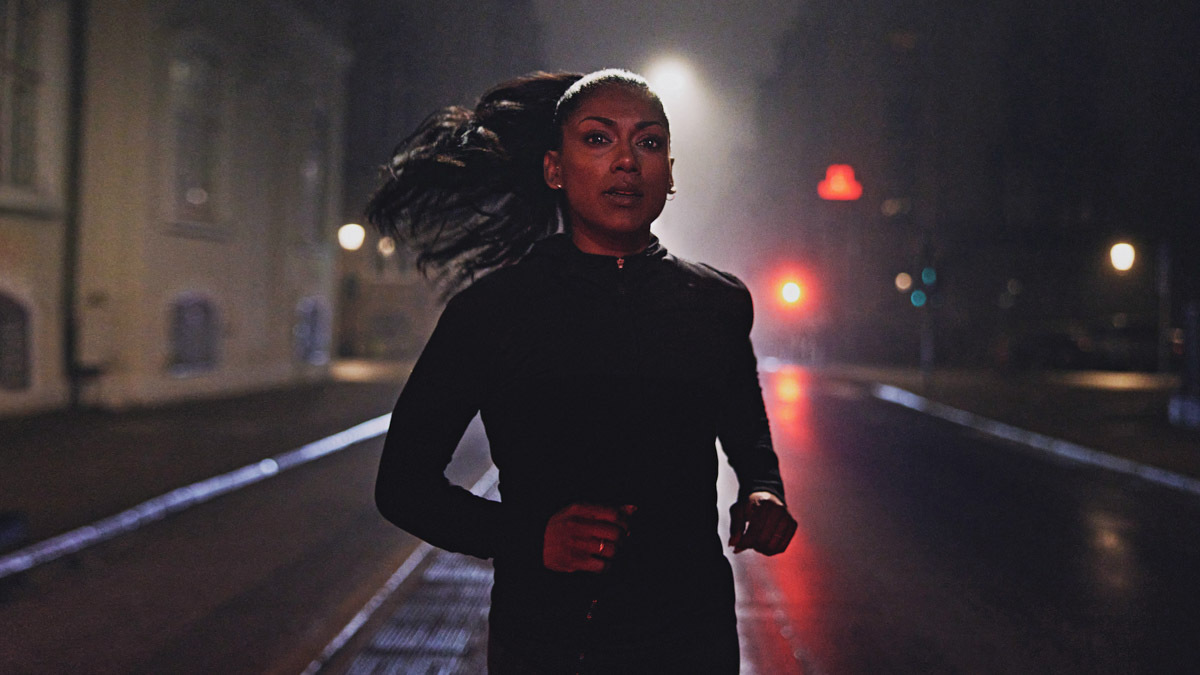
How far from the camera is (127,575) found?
6559mm

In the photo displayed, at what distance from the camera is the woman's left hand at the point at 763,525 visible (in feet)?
6.87

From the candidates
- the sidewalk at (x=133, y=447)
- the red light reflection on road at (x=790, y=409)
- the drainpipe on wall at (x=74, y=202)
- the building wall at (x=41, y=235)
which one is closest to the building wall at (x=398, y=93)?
the sidewalk at (x=133, y=447)

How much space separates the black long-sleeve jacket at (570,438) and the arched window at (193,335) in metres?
17.7

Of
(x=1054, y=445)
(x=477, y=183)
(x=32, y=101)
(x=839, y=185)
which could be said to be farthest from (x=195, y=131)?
(x=477, y=183)

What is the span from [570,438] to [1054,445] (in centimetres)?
1383

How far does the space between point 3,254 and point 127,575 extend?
9.80m

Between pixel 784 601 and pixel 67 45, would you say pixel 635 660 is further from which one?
pixel 67 45

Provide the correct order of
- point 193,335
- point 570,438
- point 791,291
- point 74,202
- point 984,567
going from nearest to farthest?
point 570,438
point 984,567
point 74,202
point 193,335
point 791,291

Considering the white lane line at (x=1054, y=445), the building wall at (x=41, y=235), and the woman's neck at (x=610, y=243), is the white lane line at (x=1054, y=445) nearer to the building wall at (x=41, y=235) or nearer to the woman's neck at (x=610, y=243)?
the woman's neck at (x=610, y=243)

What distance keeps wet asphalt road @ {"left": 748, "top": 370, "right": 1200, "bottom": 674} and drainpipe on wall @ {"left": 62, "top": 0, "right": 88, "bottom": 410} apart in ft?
35.8

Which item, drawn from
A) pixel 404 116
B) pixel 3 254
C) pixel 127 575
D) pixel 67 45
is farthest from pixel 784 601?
pixel 404 116

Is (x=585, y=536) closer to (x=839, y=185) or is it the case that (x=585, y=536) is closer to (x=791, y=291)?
(x=839, y=185)

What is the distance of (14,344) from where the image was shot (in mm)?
14883

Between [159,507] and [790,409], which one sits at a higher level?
[790,409]
